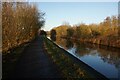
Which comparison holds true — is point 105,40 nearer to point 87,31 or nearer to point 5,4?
point 87,31

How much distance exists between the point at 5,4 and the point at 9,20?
145 centimetres

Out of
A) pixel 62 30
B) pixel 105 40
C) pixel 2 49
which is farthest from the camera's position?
pixel 62 30

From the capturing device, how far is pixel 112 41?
48.0m

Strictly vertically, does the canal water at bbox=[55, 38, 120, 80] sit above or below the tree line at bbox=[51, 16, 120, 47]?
below

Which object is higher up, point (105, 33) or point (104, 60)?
point (105, 33)

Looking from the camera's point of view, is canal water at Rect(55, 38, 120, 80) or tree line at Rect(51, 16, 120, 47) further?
tree line at Rect(51, 16, 120, 47)

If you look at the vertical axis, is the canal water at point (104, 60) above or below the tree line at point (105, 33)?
below

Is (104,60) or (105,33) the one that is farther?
(105,33)

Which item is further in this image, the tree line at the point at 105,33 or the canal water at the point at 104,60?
the tree line at the point at 105,33

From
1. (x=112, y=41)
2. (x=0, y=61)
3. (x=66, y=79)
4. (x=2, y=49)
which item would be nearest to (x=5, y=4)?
(x=2, y=49)

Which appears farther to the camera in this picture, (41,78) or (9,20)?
(9,20)

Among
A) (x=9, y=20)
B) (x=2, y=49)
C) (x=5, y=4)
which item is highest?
(x=5, y=4)

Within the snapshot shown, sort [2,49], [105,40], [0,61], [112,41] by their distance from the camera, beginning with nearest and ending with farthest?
[0,61], [2,49], [112,41], [105,40]

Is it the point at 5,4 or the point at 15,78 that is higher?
the point at 5,4
